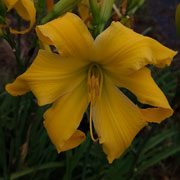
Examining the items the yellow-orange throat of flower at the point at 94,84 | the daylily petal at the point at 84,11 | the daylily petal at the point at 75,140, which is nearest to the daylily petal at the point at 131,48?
the yellow-orange throat of flower at the point at 94,84

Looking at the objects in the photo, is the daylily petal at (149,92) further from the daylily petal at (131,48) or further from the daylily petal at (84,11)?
the daylily petal at (84,11)

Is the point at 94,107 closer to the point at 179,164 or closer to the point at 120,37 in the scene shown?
the point at 120,37

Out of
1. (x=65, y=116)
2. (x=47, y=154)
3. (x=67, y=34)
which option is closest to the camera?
(x=67, y=34)

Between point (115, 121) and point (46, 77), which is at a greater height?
point (46, 77)

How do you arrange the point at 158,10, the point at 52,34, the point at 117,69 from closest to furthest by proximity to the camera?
the point at 52,34 → the point at 117,69 → the point at 158,10

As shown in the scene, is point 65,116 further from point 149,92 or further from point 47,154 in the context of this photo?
point 47,154

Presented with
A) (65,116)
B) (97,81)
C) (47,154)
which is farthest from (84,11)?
(47,154)

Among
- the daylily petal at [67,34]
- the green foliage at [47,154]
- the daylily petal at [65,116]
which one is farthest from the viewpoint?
the green foliage at [47,154]

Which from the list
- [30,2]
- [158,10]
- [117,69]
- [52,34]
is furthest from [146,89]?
[158,10]
